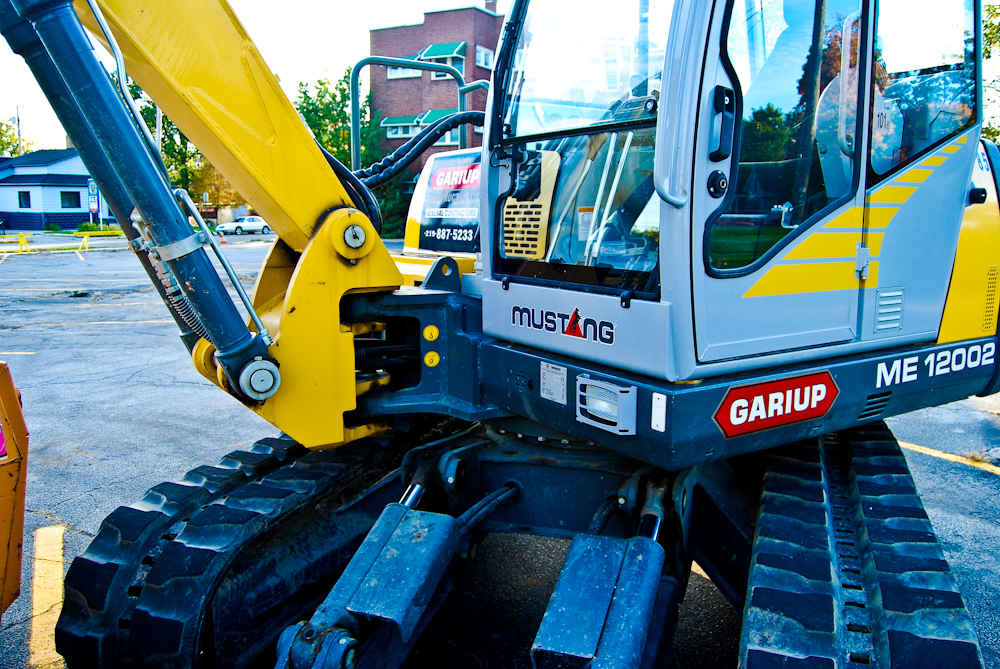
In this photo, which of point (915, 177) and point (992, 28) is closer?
point (915, 177)

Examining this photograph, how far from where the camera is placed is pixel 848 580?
8.48 feet

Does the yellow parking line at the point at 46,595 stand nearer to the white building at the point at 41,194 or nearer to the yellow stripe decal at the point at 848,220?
the yellow stripe decal at the point at 848,220

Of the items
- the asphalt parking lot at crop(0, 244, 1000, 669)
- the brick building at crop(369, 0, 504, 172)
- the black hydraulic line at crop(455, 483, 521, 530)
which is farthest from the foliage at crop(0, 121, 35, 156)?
the black hydraulic line at crop(455, 483, 521, 530)

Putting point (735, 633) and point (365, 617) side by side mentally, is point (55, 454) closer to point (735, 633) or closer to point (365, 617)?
point (365, 617)

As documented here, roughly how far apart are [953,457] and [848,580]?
177 inches

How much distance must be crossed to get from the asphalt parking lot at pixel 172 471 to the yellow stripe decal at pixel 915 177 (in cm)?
223

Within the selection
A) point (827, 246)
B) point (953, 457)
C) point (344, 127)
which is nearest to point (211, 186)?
point (344, 127)

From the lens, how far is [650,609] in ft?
8.19

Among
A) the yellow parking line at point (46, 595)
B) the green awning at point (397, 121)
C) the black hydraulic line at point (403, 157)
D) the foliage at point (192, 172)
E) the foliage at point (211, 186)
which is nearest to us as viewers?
the yellow parking line at point (46, 595)

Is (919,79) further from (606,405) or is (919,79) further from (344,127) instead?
(344,127)

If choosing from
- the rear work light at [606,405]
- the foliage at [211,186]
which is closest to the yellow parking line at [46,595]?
the rear work light at [606,405]

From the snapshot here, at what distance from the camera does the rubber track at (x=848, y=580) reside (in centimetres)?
217

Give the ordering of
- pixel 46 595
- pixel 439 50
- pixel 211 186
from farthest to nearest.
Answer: pixel 211 186 < pixel 439 50 < pixel 46 595

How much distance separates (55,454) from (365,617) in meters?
4.55
